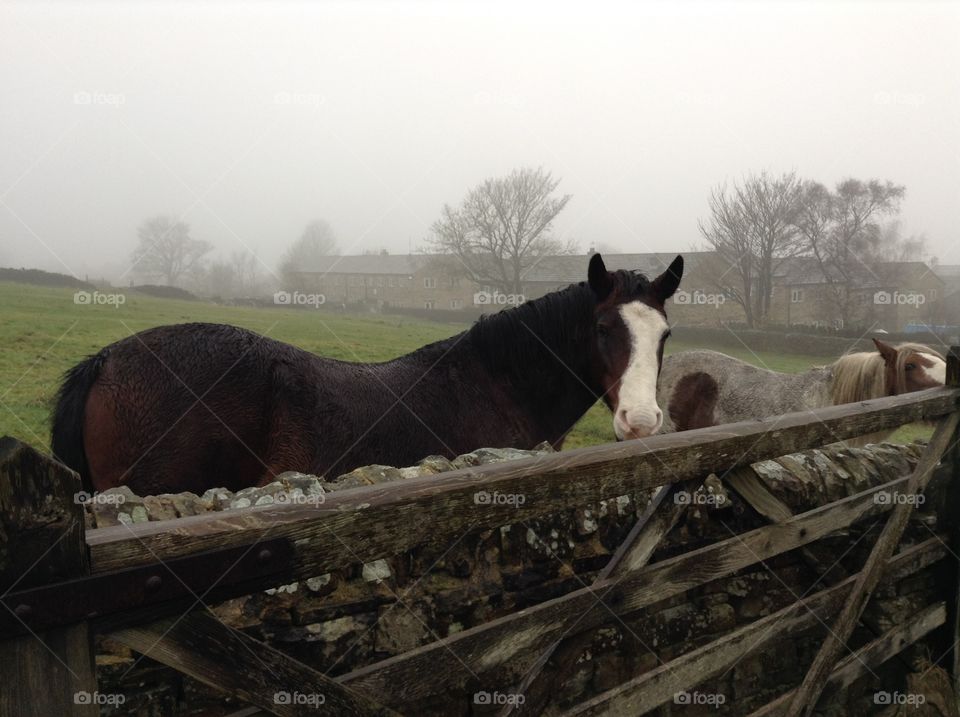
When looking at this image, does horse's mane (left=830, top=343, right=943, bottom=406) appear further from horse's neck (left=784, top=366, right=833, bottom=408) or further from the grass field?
the grass field

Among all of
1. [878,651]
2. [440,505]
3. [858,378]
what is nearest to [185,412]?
[440,505]

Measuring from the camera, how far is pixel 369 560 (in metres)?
1.58

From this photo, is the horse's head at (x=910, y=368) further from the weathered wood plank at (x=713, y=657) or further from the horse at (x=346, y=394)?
the weathered wood plank at (x=713, y=657)

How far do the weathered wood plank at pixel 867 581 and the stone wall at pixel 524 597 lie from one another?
0.87 ft

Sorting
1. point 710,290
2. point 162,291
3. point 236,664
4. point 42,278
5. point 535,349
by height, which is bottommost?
point 236,664

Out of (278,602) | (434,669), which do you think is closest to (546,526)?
(434,669)

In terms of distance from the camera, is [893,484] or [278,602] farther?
[893,484]

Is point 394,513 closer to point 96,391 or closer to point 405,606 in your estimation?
point 405,606

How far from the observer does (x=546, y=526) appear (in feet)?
8.84

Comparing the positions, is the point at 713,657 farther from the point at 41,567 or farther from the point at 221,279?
the point at 221,279

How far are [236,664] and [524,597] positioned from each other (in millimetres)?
1438

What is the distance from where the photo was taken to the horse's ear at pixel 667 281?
5.07 meters

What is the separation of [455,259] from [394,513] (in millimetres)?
30862

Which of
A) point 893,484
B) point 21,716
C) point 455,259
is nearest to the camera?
point 21,716
